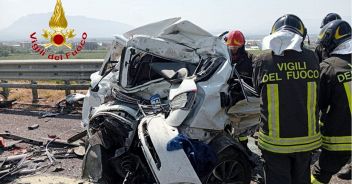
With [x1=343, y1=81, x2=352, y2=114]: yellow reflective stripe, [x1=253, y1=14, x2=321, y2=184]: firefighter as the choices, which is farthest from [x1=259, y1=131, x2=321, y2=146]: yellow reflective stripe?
[x1=343, y1=81, x2=352, y2=114]: yellow reflective stripe

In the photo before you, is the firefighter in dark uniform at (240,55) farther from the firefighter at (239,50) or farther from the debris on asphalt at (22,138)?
the debris on asphalt at (22,138)

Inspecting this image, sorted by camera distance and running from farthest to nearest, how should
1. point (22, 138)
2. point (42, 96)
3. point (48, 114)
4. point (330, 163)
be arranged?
point (42, 96)
point (48, 114)
point (22, 138)
point (330, 163)

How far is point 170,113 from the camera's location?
3641 mm

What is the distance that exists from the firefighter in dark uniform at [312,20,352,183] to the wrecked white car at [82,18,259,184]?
795 mm

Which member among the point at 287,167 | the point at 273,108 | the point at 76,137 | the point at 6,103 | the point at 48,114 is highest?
the point at 273,108

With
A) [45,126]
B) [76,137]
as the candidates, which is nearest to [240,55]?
[76,137]

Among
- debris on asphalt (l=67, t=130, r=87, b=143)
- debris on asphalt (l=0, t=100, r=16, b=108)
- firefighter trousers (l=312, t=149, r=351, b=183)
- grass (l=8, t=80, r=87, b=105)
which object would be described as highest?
firefighter trousers (l=312, t=149, r=351, b=183)

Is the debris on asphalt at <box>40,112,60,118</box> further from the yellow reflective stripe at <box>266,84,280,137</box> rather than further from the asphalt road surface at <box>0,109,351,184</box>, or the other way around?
the yellow reflective stripe at <box>266,84,280,137</box>

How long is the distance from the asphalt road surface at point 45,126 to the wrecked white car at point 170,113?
2.42 ft

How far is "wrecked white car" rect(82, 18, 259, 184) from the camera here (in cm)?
343

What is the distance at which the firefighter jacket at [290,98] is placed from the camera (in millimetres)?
2934

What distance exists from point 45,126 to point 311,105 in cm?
560

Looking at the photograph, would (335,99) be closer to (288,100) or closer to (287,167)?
(288,100)

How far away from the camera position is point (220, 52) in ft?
14.2
